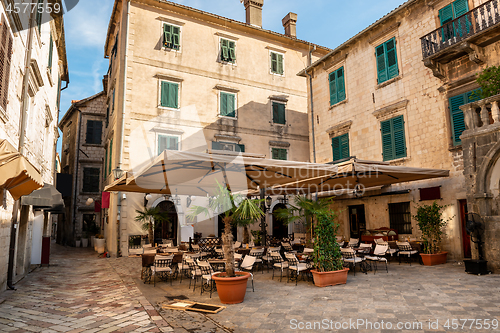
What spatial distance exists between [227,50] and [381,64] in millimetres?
8616

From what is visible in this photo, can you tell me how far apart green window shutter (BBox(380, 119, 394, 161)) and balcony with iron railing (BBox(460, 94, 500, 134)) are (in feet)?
14.5

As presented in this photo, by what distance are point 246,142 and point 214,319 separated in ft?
45.7

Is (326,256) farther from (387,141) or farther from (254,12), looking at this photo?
(254,12)

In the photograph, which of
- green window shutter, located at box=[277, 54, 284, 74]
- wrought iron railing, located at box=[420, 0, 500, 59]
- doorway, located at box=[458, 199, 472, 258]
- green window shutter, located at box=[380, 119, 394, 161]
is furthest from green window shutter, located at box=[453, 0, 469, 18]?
green window shutter, located at box=[277, 54, 284, 74]

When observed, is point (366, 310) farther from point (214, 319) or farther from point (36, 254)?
point (36, 254)

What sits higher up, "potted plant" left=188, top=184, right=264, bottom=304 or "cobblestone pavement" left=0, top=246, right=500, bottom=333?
"potted plant" left=188, top=184, right=264, bottom=304

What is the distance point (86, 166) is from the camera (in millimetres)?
23078

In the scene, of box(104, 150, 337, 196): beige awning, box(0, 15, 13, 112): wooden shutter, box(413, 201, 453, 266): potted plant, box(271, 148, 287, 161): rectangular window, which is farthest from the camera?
box(271, 148, 287, 161): rectangular window

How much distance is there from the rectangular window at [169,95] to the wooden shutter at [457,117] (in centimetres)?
1199

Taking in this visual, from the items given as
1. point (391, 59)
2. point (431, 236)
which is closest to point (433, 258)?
point (431, 236)

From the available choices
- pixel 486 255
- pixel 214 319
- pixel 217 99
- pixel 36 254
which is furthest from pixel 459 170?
pixel 36 254

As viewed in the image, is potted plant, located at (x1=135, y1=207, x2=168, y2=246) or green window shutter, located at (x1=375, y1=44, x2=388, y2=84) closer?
green window shutter, located at (x1=375, y1=44, x2=388, y2=84)

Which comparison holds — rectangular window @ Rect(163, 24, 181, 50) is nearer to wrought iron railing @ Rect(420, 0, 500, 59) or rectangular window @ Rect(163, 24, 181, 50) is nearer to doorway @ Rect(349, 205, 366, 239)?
wrought iron railing @ Rect(420, 0, 500, 59)

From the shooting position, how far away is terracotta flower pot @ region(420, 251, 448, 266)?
1003 cm
